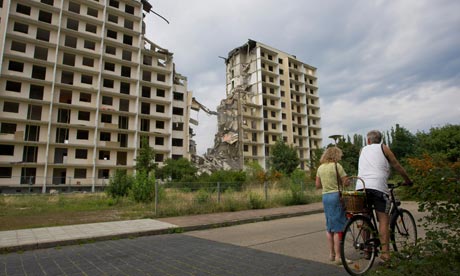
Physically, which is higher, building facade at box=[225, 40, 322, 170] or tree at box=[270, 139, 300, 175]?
building facade at box=[225, 40, 322, 170]

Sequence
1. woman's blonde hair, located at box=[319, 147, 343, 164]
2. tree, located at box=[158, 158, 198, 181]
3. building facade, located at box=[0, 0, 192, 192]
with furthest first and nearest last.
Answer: tree, located at box=[158, 158, 198, 181], building facade, located at box=[0, 0, 192, 192], woman's blonde hair, located at box=[319, 147, 343, 164]

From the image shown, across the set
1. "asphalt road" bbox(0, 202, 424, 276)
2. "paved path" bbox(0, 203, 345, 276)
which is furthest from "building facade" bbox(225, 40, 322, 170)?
"asphalt road" bbox(0, 202, 424, 276)

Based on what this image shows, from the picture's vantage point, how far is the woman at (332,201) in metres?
4.32

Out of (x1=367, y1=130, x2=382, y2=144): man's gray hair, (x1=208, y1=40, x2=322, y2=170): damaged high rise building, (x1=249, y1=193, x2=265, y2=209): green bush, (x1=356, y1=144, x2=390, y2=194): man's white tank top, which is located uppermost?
(x1=208, y1=40, x2=322, y2=170): damaged high rise building

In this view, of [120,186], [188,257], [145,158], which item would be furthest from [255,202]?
[145,158]

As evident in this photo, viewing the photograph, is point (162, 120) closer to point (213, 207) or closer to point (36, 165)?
point (36, 165)

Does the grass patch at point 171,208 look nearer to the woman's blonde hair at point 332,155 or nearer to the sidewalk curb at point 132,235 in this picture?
the sidewalk curb at point 132,235

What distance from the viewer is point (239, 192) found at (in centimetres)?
1266

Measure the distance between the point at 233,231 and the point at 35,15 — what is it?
1640 inches

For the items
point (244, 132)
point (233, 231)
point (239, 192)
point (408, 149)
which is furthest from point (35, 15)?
point (408, 149)

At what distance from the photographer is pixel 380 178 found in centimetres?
411

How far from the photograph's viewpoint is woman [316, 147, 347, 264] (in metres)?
4.32

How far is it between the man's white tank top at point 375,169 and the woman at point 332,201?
381 millimetres

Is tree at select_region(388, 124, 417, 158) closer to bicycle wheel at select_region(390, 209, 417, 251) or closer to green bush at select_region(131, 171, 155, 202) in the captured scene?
green bush at select_region(131, 171, 155, 202)
